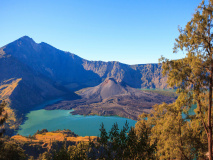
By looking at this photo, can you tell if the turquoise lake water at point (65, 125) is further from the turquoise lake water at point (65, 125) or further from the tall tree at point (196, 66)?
the tall tree at point (196, 66)

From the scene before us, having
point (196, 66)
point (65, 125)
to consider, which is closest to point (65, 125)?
point (65, 125)

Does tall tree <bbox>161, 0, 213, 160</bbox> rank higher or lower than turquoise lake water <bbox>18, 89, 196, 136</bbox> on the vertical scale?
higher

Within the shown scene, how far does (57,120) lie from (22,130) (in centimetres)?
3823

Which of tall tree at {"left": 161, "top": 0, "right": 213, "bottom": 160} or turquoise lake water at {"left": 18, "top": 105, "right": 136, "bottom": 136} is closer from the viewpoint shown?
tall tree at {"left": 161, "top": 0, "right": 213, "bottom": 160}

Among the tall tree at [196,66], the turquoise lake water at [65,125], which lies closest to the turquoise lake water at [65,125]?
the turquoise lake water at [65,125]

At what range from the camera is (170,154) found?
17188 millimetres

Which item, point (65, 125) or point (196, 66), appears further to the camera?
point (65, 125)

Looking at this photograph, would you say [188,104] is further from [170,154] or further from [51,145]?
[51,145]

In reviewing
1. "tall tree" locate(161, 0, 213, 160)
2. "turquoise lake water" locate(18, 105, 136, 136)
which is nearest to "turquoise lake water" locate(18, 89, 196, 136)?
"turquoise lake water" locate(18, 105, 136, 136)

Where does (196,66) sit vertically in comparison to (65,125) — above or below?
above

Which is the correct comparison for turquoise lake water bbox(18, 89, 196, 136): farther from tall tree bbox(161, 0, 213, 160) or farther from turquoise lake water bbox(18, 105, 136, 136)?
tall tree bbox(161, 0, 213, 160)

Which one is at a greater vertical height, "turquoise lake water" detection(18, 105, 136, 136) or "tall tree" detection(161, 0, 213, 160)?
"tall tree" detection(161, 0, 213, 160)

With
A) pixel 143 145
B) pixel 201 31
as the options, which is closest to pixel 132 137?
pixel 143 145

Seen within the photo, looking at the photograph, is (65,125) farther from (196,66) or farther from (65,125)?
(196,66)
